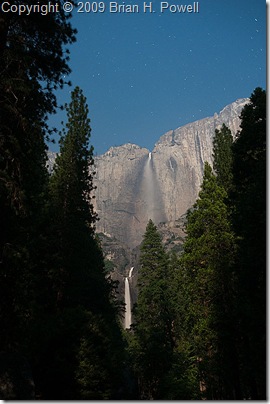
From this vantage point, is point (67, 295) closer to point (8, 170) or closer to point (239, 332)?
point (239, 332)

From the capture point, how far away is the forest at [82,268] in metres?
A: 8.09

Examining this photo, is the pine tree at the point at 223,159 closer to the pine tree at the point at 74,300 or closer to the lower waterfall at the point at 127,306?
the pine tree at the point at 74,300

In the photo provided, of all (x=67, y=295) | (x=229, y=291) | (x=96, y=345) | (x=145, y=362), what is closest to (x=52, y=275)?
(x=67, y=295)

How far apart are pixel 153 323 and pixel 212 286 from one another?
14.3 metres

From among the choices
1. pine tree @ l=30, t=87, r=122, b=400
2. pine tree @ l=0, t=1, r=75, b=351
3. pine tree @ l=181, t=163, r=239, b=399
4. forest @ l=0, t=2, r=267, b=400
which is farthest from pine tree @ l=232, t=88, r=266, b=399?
pine tree @ l=0, t=1, r=75, b=351

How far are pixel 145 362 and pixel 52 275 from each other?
8.66m

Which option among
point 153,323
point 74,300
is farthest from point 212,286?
point 153,323

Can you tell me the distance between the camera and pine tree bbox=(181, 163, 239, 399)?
1836 centimetres

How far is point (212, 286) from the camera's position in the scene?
19312 millimetres

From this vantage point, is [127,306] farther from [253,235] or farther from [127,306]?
[253,235]

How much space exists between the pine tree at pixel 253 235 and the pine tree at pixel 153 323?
8.27 m

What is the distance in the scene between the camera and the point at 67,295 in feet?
77.2

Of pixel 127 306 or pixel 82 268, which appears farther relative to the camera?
pixel 127 306

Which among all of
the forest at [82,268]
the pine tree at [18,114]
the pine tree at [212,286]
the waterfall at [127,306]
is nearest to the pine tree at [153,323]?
the forest at [82,268]
